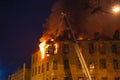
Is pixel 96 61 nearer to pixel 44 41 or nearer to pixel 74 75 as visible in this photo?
pixel 74 75

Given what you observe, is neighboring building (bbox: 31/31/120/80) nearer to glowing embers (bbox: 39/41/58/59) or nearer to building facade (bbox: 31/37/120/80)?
building facade (bbox: 31/37/120/80)

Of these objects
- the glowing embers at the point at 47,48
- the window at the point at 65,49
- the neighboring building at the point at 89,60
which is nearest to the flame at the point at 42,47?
the glowing embers at the point at 47,48

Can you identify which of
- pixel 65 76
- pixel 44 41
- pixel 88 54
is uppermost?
pixel 44 41

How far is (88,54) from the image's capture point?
54.7 m

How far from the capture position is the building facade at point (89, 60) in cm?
5406

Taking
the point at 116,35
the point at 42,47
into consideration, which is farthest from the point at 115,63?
the point at 42,47

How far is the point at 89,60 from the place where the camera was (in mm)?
54438

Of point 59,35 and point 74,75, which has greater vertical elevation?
point 59,35

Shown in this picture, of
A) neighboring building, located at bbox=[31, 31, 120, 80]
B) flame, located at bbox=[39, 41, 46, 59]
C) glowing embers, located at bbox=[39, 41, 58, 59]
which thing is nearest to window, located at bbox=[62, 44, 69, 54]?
neighboring building, located at bbox=[31, 31, 120, 80]

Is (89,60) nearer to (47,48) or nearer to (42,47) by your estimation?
(47,48)

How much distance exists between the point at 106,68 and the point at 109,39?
216 inches

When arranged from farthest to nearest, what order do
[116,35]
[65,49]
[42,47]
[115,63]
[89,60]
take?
[42,47], [116,35], [65,49], [115,63], [89,60]

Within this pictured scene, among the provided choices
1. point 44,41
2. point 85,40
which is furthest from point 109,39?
point 44,41

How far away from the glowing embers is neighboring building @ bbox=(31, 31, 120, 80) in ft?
1.34
